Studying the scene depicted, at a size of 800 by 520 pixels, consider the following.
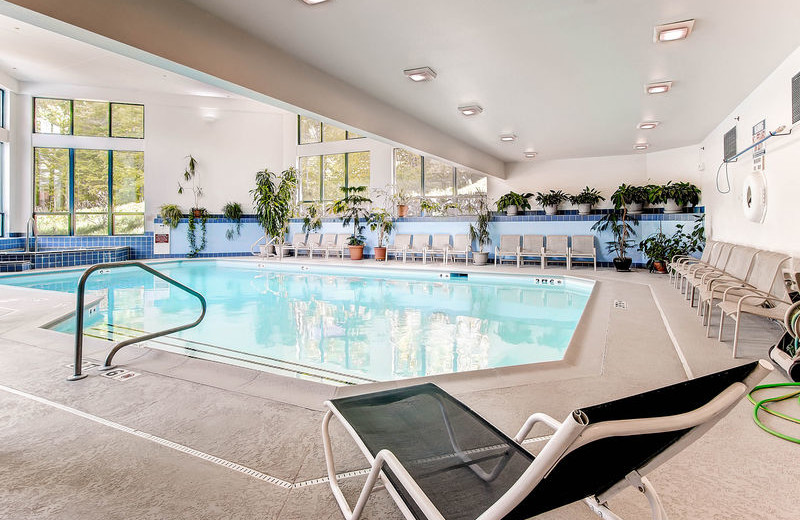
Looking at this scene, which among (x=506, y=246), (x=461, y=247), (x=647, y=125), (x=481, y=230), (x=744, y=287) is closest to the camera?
(x=744, y=287)

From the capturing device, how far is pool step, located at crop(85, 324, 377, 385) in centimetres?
324

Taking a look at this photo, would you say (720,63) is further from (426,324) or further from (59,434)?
(59,434)

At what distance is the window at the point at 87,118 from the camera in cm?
1147

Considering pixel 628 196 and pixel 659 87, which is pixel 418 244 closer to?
pixel 628 196

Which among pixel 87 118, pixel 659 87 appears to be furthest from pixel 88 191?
pixel 659 87

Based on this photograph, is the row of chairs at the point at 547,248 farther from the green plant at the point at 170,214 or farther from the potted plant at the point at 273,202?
the green plant at the point at 170,214

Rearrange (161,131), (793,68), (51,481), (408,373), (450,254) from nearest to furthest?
1. (51,481)
2. (408,373)
3. (793,68)
4. (450,254)
5. (161,131)

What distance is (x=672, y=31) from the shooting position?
357 centimetres

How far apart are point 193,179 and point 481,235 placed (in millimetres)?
8827

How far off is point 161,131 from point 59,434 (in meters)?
12.6

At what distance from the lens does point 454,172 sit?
11445 mm

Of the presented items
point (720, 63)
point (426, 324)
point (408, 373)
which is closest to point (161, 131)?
point (426, 324)

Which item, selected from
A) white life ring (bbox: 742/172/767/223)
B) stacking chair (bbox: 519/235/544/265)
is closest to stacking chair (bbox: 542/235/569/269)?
stacking chair (bbox: 519/235/544/265)

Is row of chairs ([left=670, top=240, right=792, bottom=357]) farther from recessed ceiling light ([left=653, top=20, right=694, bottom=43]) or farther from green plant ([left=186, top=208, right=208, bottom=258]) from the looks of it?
green plant ([left=186, top=208, right=208, bottom=258])
